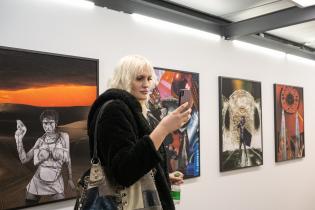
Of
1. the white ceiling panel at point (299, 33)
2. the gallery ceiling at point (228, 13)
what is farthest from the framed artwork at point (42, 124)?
the white ceiling panel at point (299, 33)

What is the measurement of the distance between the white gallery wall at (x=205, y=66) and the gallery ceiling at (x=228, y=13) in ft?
0.37

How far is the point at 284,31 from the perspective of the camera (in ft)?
12.5

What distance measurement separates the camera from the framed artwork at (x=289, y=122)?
13.4 ft

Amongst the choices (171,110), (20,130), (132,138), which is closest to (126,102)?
(132,138)

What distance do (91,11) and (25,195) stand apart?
4.13ft

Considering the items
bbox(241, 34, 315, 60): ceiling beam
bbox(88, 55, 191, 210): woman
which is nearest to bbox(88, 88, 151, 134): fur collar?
bbox(88, 55, 191, 210): woman

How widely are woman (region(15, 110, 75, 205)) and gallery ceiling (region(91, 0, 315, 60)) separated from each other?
0.92 metres

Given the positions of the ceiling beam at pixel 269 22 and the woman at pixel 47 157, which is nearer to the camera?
the woman at pixel 47 157

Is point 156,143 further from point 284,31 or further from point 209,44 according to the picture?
point 284,31

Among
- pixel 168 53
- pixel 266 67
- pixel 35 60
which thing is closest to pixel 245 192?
pixel 266 67

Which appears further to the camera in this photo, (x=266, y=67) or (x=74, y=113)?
(x=266, y=67)

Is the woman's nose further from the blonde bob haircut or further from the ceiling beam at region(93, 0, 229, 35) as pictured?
the ceiling beam at region(93, 0, 229, 35)

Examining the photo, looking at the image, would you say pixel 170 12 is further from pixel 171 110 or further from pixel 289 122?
pixel 289 122

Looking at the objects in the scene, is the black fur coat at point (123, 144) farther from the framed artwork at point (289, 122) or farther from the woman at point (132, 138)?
the framed artwork at point (289, 122)
